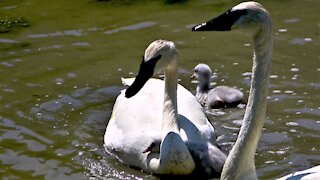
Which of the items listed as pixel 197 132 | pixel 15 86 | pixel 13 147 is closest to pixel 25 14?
pixel 15 86

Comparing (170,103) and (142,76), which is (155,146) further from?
(142,76)

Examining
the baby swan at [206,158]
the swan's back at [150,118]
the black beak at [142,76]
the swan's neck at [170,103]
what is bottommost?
the baby swan at [206,158]

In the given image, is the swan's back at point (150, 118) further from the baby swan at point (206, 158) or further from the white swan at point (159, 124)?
the baby swan at point (206, 158)

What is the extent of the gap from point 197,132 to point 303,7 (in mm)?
5453

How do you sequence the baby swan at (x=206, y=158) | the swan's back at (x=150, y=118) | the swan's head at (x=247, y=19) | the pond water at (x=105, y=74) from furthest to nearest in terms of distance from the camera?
1. the pond water at (x=105, y=74)
2. the swan's back at (x=150, y=118)
3. the baby swan at (x=206, y=158)
4. the swan's head at (x=247, y=19)

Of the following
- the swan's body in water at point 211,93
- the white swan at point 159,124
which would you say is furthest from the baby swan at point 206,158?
the swan's body in water at point 211,93

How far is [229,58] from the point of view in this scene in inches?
397

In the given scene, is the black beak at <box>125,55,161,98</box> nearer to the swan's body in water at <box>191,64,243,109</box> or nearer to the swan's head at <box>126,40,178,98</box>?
the swan's head at <box>126,40,178,98</box>

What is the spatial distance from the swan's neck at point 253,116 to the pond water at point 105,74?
150cm

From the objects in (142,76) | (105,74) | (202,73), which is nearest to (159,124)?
(142,76)

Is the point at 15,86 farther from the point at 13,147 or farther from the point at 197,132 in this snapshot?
the point at 197,132

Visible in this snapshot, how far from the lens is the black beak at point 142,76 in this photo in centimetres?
734

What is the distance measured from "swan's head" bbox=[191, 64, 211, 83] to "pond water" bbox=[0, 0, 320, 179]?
1.16 feet

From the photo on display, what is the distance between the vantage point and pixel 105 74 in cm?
984
